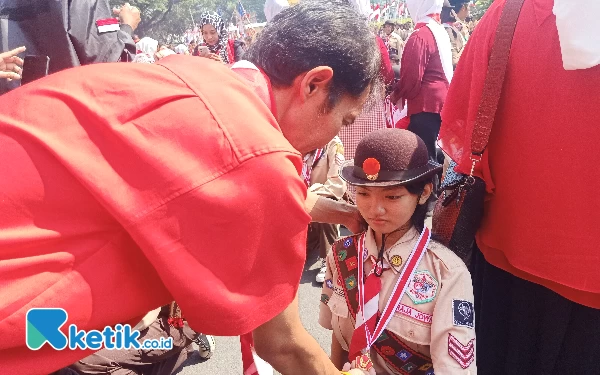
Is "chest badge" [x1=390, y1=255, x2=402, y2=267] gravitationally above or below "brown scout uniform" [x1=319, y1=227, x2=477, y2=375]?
above

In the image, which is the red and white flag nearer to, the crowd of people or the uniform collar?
the crowd of people

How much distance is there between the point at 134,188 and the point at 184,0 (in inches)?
1653

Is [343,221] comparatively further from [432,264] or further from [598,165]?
[598,165]

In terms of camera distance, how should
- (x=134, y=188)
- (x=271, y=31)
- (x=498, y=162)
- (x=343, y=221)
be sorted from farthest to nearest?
(x=343, y=221) < (x=498, y=162) < (x=271, y=31) < (x=134, y=188)

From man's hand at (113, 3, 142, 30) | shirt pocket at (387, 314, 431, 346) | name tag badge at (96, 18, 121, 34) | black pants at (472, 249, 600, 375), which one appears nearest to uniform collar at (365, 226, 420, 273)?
shirt pocket at (387, 314, 431, 346)

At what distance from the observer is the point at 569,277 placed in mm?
1346

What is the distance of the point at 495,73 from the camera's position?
1.40 metres

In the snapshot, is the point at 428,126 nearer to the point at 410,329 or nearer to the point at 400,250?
the point at 400,250

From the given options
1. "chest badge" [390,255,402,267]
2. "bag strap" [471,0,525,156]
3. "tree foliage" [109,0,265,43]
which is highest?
"bag strap" [471,0,525,156]

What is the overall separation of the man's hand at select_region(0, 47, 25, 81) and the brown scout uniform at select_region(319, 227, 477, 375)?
1.50 m

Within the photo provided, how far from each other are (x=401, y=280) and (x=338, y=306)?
28cm

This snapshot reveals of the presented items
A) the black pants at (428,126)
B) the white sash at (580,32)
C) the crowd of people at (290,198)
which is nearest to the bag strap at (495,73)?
the crowd of people at (290,198)

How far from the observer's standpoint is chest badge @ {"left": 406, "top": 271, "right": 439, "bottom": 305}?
154 cm

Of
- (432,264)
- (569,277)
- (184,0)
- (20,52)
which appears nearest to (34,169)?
(432,264)
